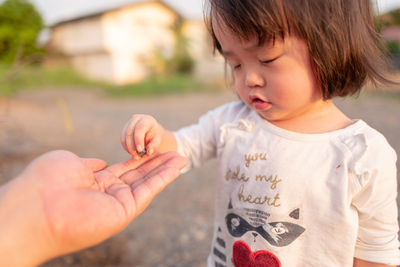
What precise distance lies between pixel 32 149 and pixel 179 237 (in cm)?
246

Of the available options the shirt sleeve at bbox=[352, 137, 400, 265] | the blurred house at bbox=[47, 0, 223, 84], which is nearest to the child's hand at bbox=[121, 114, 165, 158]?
the shirt sleeve at bbox=[352, 137, 400, 265]

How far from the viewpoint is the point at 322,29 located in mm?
856

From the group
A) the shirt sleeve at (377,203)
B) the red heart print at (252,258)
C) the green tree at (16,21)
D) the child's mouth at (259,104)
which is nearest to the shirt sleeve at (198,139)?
the child's mouth at (259,104)

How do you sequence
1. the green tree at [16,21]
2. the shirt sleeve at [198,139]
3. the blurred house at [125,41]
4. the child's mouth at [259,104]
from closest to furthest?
the child's mouth at [259,104], the shirt sleeve at [198,139], the green tree at [16,21], the blurred house at [125,41]

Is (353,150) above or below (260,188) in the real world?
above

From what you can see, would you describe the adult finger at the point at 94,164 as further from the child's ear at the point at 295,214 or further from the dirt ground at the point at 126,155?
the dirt ground at the point at 126,155

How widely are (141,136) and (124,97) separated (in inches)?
337

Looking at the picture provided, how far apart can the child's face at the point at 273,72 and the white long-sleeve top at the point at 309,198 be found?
0.35 ft

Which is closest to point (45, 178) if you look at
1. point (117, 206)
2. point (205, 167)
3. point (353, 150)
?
point (117, 206)

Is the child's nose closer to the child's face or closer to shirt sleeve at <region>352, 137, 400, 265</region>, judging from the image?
the child's face

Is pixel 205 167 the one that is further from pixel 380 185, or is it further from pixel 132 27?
pixel 132 27

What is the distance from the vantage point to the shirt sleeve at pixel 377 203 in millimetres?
825

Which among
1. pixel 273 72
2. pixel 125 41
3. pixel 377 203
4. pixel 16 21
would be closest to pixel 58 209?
pixel 273 72

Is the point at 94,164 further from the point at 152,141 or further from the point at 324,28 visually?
the point at 324,28
